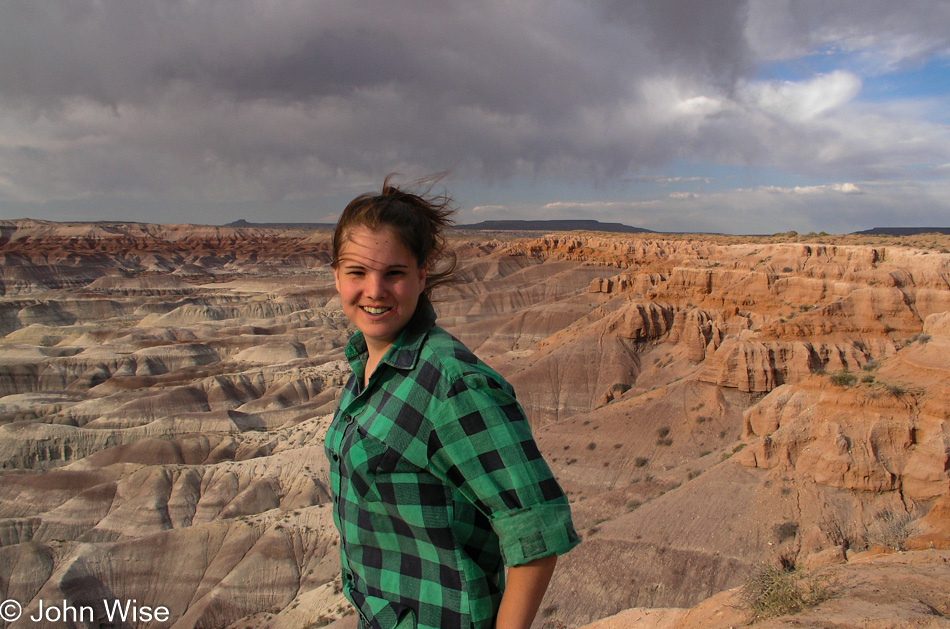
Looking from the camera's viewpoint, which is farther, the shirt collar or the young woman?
the shirt collar

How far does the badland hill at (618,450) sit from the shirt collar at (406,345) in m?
0.63

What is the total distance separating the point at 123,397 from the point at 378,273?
50984 mm

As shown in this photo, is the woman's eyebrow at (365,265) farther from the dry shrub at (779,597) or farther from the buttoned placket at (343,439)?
the dry shrub at (779,597)

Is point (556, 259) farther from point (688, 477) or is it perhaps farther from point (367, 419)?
point (367, 419)

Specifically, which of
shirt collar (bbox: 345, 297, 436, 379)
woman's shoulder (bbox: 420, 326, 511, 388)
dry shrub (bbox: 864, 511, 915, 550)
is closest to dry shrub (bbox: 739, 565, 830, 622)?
shirt collar (bbox: 345, 297, 436, 379)

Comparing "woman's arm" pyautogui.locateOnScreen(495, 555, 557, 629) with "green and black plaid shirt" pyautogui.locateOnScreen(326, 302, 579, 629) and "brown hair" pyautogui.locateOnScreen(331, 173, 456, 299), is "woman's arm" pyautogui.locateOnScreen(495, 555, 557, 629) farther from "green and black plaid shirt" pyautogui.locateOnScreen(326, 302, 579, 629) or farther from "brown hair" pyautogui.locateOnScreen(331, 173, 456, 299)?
"brown hair" pyautogui.locateOnScreen(331, 173, 456, 299)

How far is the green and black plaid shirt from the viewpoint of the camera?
184cm

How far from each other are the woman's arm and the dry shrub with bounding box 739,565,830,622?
6333mm

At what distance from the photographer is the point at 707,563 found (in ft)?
51.5

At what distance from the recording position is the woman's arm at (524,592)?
6.13ft

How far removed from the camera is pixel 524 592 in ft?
6.22

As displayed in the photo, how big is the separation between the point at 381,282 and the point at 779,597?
699 cm

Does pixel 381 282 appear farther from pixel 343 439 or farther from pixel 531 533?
pixel 531 533

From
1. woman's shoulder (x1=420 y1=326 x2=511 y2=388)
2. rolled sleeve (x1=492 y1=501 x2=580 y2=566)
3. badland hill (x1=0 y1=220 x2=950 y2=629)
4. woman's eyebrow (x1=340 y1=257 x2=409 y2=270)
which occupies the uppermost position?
woman's eyebrow (x1=340 y1=257 x2=409 y2=270)
